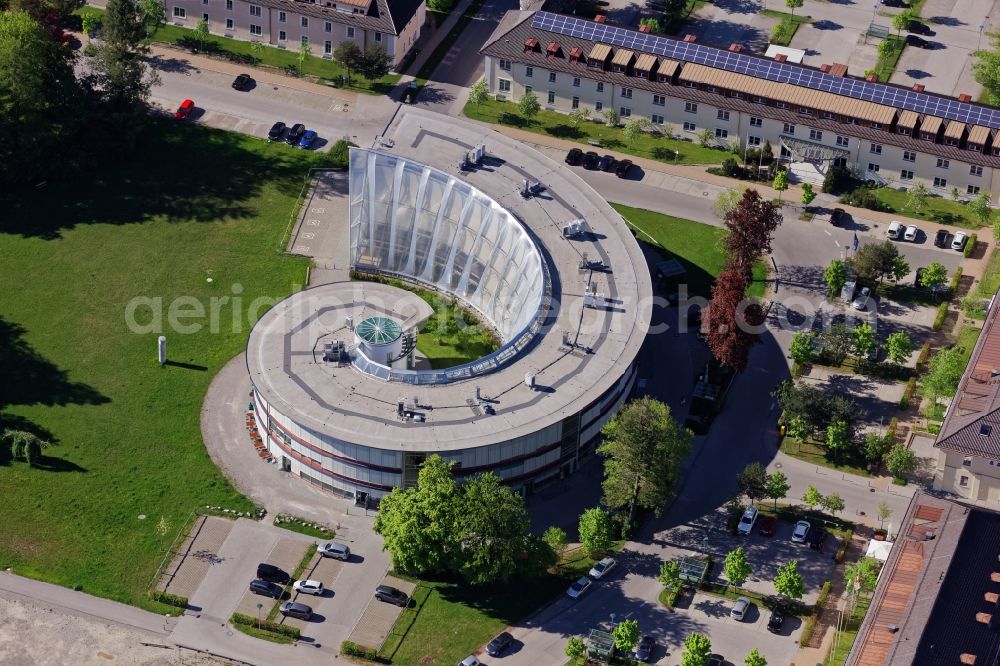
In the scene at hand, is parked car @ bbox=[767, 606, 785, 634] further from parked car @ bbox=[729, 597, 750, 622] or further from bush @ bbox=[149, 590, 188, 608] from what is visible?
bush @ bbox=[149, 590, 188, 608]

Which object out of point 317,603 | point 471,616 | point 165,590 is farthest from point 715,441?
point 165,590

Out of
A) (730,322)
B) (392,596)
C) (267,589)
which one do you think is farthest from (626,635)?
(730,322)

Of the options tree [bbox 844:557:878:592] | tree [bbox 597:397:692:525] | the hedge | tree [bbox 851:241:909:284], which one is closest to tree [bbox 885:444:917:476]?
tree [bbox 844:557:878:592]

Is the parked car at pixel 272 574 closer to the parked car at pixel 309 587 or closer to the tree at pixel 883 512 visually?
the parked car at pixel 309 587

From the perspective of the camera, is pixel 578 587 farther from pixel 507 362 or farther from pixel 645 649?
pixel 507 362

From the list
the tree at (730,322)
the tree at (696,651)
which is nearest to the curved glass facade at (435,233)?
the tree at (730,322)
